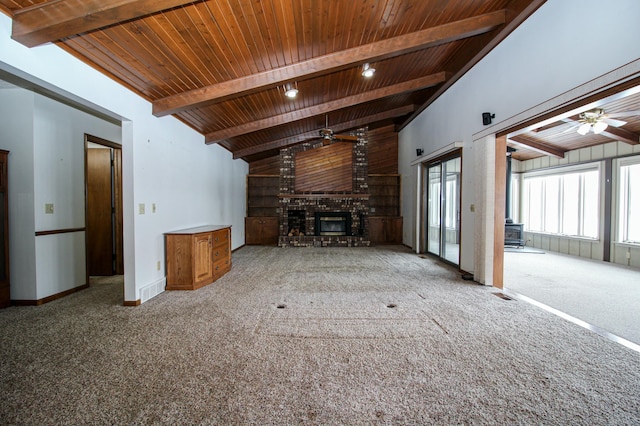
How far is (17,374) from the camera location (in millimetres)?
1948

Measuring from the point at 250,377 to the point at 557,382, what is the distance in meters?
2.13

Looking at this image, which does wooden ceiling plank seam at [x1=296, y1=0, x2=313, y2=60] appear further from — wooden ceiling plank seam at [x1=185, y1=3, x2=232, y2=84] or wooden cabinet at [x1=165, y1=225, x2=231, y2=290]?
wooden cabinet at [x1=165, y1=225, x2=231, y2=290]

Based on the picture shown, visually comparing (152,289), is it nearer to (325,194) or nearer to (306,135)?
(306,135)

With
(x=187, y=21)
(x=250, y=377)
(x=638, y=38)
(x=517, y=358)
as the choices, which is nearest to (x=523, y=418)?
(x=517, y=358)

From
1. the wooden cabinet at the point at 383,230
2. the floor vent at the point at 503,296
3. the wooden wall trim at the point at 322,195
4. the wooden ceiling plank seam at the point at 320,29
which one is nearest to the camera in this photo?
the wooden ceiling plank seam at the point at 320,29

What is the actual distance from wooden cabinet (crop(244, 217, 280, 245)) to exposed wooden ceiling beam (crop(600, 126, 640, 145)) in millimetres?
8157

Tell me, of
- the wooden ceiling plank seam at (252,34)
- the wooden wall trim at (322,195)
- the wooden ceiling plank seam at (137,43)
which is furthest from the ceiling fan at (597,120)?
the wooden ceiling plank seam at (137,43)

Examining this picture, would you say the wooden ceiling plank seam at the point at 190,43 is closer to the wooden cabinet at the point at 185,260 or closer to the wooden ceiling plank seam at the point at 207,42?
the wooden ceiling plank seam at the point at 207,42

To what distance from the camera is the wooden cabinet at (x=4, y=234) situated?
323cm

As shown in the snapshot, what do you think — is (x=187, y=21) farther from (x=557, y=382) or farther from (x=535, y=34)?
(x=557, y=382)

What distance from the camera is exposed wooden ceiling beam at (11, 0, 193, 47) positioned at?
2.01 m

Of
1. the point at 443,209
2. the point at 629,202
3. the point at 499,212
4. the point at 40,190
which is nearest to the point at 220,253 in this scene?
the point at 40,190

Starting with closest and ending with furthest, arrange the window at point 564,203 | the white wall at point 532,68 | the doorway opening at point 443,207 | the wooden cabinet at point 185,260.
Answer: the white wall at point 532,68 → the wooden cabinet at point 185,260 → the doorway opening at point 443,207 → the window at point 564,203

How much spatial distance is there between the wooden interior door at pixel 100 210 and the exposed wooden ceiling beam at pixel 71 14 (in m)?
3.06
